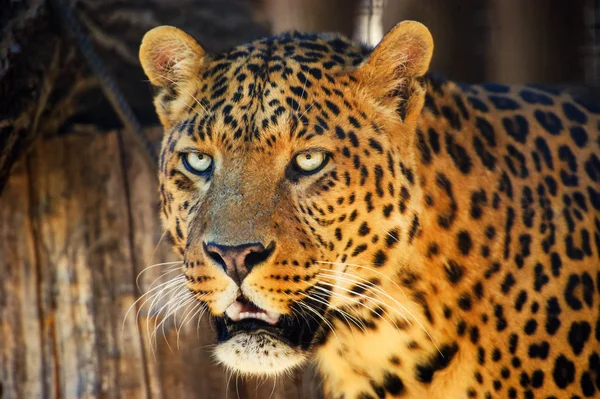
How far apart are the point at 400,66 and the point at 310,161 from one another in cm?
56

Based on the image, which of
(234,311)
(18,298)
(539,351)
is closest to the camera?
(234,311)

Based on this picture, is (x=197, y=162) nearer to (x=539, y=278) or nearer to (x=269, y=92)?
(x=269, y=92)

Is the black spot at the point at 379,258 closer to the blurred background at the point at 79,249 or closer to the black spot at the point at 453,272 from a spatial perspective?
the black spot at the point at 453,272

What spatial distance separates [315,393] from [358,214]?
63.2 inches

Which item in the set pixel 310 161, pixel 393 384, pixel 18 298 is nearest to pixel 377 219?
pixel 310 161

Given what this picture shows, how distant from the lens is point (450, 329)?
153 inches

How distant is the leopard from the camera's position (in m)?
3.62

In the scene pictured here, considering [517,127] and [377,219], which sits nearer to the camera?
[377,219]

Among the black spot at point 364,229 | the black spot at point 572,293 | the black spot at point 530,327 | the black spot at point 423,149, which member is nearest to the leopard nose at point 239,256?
the black spot at point 364,229

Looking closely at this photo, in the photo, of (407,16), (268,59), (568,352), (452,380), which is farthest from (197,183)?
(407,16)

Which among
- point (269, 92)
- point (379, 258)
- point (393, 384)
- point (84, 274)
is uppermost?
point (269, 92)

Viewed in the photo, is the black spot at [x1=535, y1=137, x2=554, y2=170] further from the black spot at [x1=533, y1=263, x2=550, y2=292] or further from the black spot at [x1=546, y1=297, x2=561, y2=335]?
the black spot at [x1=546, y1=297, x2=561, y2=335]

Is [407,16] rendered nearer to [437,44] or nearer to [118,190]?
[437,44]

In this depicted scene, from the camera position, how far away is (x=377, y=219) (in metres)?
3.71
